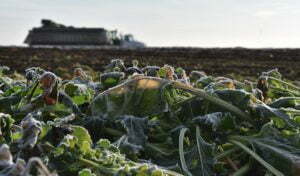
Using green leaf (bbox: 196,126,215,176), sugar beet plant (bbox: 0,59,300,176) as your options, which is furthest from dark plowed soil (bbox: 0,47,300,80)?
green leaf (bbox: 196,126,215,176)

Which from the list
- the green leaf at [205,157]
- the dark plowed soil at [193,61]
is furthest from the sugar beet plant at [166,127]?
the dark plowed soil at [193,61]

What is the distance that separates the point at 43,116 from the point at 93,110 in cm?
15

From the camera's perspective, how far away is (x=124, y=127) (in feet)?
4.79

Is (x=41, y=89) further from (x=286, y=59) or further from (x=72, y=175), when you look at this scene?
(x=286, y=59)

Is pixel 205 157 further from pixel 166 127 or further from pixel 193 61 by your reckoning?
pixel 193 61

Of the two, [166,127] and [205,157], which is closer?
[205,157]

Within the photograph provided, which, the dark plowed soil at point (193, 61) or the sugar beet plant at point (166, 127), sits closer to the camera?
the sugar beet plant at point (166, 127)

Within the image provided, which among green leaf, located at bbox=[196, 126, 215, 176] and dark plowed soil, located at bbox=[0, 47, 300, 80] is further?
dark plowed soil, located at bbox=[0, 47, 300, 80]

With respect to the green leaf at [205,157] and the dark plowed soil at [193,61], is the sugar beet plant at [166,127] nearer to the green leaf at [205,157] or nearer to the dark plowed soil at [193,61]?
the green leaf at [205,157]

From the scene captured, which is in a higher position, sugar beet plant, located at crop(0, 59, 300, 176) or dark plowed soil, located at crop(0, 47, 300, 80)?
sugar beet plant, located at crop(0, 59, 300, 176)

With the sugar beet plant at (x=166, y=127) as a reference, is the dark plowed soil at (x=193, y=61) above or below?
below

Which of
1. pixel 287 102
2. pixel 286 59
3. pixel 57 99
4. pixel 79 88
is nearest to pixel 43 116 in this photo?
pixel 57 99

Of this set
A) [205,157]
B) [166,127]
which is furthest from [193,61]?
[205,157]

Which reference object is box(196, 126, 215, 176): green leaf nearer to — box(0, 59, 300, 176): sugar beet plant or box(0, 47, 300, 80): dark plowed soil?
box(0, 59, 300, 176): sugar beet plant
